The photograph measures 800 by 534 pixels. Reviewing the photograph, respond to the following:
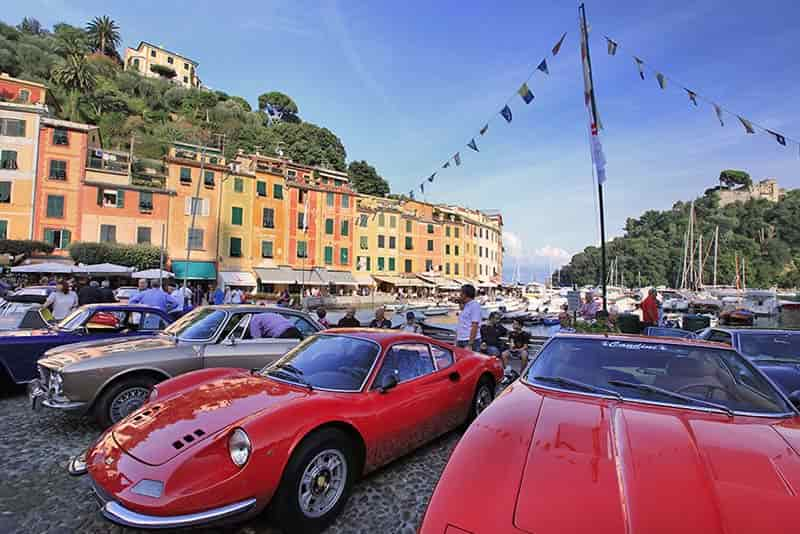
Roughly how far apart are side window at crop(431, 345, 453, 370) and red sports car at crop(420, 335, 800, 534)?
1559 millimetres

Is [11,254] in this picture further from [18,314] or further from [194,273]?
[18,314]

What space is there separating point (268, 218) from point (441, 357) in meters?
36.3

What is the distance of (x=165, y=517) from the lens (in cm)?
251

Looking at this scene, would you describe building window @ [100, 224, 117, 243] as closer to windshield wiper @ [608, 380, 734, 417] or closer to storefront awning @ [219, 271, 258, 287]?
storefront awning @ [219, 271, 258, 287]

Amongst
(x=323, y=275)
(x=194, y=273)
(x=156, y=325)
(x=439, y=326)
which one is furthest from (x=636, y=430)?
(x=323, y=275)

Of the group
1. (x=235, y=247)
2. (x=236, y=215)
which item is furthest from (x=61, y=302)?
(x=236, y=215)

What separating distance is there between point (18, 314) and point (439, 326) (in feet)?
33.9

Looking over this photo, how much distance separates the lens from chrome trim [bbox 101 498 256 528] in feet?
8.14

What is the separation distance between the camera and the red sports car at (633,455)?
1688mm

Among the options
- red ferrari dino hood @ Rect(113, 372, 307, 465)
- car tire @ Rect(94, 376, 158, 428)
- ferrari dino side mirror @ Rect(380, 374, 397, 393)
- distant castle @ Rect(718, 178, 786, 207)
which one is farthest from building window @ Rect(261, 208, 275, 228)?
distant castle @ Rect(718, 178, 786, 207)

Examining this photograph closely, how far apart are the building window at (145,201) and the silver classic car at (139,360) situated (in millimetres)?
31270

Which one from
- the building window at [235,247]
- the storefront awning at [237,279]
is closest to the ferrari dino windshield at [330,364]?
the storefront awning at [237,279]

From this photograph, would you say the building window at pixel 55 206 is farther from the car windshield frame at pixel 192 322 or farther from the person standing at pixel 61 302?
the car windshield frame at pixel 192 322

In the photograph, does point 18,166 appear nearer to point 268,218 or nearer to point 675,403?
point 268,218
